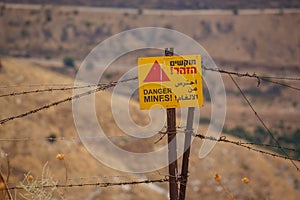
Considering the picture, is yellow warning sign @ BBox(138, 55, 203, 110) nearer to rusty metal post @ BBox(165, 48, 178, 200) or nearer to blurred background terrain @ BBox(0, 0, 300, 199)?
rusty metal post @ BBox(165, 48, 178, 200)

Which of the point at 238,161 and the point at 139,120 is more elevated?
the point at 139,120

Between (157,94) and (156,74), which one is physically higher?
(156,74)

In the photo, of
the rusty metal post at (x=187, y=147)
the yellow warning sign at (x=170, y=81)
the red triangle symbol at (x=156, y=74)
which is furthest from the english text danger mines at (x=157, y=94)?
the rusty metal post at (x=187, y=147)

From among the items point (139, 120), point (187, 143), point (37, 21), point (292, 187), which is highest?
point (37, 21)

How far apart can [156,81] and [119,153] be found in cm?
1907

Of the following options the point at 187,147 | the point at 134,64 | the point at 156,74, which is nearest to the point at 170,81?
the point at 156,74

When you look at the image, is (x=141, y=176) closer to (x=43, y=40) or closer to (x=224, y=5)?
(x=43, y=40)

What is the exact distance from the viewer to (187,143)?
6.41 meters

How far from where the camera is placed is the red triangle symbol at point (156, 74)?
20.0ft

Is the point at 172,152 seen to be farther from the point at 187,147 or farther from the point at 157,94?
the point at 157,94

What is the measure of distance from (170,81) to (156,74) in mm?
192

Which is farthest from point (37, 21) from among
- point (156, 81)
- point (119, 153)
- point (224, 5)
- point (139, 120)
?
point (156, 81)

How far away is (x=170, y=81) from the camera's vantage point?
6180 mm

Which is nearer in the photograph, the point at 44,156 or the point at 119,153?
the point at 44,156
